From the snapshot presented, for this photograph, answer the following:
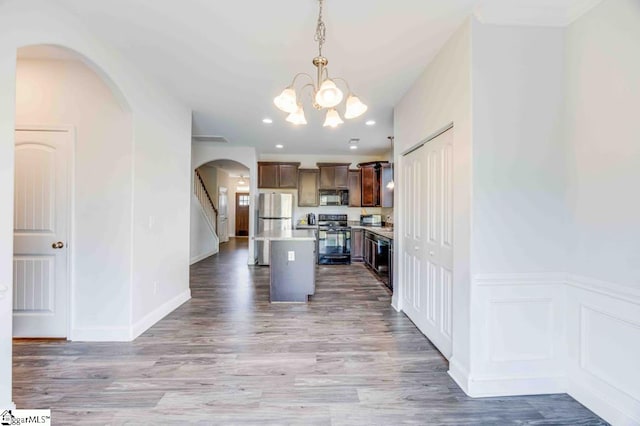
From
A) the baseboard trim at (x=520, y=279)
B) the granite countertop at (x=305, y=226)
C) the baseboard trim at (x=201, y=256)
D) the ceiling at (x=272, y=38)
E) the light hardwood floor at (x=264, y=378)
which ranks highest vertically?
the ceiling at (x=272, y=38)

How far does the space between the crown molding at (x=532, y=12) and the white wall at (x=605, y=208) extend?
0.24ft

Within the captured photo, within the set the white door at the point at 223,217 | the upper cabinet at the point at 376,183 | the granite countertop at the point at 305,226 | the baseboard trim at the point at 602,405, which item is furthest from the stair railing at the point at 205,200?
the baseboard trim at the point at 602,405

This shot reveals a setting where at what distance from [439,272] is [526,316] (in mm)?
747

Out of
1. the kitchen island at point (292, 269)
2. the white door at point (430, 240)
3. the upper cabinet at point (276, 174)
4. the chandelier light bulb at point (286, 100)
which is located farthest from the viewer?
the upper cabinet at point (276, 174)

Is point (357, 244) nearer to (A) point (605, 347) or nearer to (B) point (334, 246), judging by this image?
(B) point (334, 246)

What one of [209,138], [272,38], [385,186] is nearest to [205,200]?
[209,138]

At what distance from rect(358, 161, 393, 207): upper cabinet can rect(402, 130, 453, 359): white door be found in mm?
3292

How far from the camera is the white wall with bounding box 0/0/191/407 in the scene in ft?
5.51

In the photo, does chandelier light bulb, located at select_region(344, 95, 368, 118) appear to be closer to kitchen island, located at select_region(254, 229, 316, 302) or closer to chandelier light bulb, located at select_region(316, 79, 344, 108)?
chandelier light bulb, located at select_region(316, 79, 344, 108)

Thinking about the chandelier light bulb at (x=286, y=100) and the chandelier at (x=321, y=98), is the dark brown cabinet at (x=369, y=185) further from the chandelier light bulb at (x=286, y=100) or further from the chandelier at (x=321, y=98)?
the chandelier light bulb at (x=286, y=100)

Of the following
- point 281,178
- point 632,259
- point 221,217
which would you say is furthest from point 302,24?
point 221,217

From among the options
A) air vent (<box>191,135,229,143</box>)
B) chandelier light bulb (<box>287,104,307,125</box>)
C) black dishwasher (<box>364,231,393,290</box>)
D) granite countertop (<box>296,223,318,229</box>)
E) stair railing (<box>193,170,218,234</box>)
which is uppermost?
air vent (<box>191,135,229,143</box>)

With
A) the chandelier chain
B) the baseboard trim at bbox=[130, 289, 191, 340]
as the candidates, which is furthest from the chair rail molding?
the baseboard trim at bbox=[130, 289, 191, 340]

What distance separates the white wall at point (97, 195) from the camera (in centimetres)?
284
